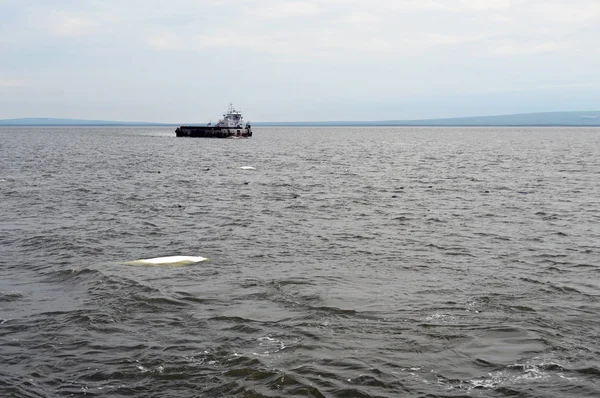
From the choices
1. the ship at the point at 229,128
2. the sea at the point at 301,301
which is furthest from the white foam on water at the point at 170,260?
the ship at the point at 229,128

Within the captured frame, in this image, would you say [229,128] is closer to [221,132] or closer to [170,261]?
[221,132]

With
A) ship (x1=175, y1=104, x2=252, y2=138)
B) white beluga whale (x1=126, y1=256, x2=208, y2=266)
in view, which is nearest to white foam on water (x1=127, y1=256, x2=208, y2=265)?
white beluga whale (x1=126, y1=256, x2=208, y2=266)

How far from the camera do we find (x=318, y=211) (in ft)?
96.9

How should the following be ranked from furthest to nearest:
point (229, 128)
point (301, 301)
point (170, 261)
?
1. point (229, 128)
2. point (170, 261)
3. point (301, 301)

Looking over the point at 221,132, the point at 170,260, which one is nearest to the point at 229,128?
the point at 221,132

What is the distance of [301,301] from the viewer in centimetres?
1417

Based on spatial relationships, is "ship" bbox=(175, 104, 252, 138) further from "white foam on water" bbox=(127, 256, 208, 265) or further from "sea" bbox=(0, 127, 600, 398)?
"white foam on water" bbox=(127, 256, 208, 265)

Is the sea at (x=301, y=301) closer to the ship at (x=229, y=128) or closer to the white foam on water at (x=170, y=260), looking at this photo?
the white foam on water at (x=170, y=260)

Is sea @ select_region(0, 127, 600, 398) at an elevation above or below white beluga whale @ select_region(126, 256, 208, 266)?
below

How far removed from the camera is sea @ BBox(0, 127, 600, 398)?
32.5ft

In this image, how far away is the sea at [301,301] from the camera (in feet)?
32.5

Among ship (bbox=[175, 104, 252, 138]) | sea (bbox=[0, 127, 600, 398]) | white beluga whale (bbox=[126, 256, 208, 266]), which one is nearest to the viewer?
sea (bbox=[0, 127, 600, 398])

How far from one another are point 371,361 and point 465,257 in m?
9.34

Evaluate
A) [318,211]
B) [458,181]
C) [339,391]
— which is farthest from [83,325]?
[458,181]
